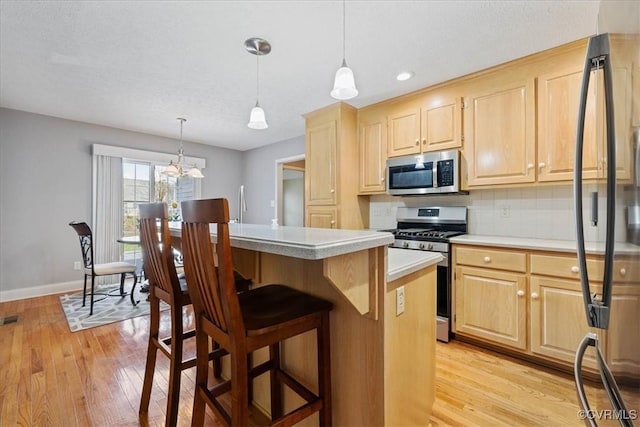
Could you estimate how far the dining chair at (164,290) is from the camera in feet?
4.37

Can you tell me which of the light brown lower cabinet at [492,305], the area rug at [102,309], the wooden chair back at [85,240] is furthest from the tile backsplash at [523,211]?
the wooden chair back at [85,240]

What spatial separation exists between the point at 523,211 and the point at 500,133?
74cm

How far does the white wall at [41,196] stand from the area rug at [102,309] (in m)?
0.51

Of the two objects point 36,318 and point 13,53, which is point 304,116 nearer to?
point 13,53

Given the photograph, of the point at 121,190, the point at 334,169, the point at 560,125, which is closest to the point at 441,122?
the point at 560,125

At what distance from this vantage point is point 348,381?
1.17 meters

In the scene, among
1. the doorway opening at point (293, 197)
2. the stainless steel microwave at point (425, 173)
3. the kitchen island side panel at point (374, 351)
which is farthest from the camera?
the doorway opening at point (293, 197)

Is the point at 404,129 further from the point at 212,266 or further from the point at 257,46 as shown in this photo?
the point at 212,266

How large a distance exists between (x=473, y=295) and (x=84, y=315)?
390cm

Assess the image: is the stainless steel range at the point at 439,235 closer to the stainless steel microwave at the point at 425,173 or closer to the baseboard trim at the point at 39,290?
the stainless steel microwave at the point at 425,173

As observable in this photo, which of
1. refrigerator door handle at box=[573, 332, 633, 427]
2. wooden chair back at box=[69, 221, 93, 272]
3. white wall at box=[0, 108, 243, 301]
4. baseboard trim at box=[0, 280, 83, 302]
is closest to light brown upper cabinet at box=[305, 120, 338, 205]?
wooden chair back at box=[69, 221, 93, 272]

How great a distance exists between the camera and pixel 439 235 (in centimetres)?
259

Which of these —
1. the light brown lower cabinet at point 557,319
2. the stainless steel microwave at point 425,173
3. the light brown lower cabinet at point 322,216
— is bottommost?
the light brown lower cabinet at point 557,319

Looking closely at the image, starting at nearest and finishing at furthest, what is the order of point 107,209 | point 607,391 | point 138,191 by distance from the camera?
1. point 607,391
2. point 107,209
3. point 138,191
